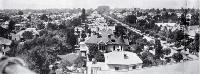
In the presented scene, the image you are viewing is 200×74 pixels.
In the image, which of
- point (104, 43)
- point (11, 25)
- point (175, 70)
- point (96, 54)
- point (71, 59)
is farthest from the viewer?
point (104, 43)

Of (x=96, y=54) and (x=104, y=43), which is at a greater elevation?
(x=104, y=43)

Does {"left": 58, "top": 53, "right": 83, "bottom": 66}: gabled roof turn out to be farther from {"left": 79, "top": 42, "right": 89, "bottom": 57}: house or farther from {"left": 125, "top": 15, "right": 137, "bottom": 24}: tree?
{"left": 125, "top": 15, "right": 137, "bottom": 24}: tree

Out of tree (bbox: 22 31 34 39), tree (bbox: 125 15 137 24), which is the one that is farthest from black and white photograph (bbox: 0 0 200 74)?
tree (bbox: 125 15 137 24)

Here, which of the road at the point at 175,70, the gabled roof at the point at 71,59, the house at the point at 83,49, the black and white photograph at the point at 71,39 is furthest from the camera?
the house at the point at 83,49

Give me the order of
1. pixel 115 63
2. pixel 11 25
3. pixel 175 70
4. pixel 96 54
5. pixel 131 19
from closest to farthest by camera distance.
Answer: pixel 175 70 → pixel 11 25 → pixel 115 63 → pixel 96 54 → pixel 131 19

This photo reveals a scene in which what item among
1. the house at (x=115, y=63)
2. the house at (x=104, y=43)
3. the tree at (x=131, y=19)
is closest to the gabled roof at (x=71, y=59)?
the house at (x=104, y=43)

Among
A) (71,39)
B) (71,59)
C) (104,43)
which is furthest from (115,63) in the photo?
(71,39)

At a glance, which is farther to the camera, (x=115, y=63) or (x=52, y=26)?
(x=52, y=26)

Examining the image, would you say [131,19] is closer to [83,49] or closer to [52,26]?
[83,49]

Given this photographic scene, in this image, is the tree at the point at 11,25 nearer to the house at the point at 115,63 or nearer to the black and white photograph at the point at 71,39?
the black and white photograph at the point at 71,39

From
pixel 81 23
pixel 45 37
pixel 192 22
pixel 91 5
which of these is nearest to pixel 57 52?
pixel 45 37

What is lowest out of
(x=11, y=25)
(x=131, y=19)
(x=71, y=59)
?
(x=71, y=59)
